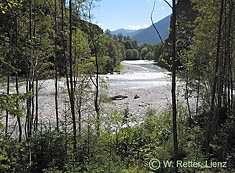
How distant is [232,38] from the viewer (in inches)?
313

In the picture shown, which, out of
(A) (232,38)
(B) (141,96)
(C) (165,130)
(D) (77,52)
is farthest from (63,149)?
(B) (141,96)

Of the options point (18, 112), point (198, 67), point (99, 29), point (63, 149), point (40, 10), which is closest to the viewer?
point (18, 112)

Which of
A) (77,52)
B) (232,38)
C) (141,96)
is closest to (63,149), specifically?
(77,52)

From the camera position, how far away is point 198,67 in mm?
10031

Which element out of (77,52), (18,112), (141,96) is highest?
(77,52)

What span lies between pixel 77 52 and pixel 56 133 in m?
3.49

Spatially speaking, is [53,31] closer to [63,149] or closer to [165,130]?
[63,149]

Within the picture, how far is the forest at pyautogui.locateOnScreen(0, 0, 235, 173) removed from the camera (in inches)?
243

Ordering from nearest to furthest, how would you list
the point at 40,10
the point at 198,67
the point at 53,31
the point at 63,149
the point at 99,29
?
the point at 63,149 < the point at 40,10 < the point at 53,31 < the point at 198,67 < the point at 99,29

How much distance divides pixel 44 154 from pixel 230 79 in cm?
549

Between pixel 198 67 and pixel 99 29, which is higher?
pixel 99 29

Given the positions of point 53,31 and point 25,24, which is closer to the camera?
point 25,24

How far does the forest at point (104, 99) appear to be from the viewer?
20.2ft

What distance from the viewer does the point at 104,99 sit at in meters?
12.2
